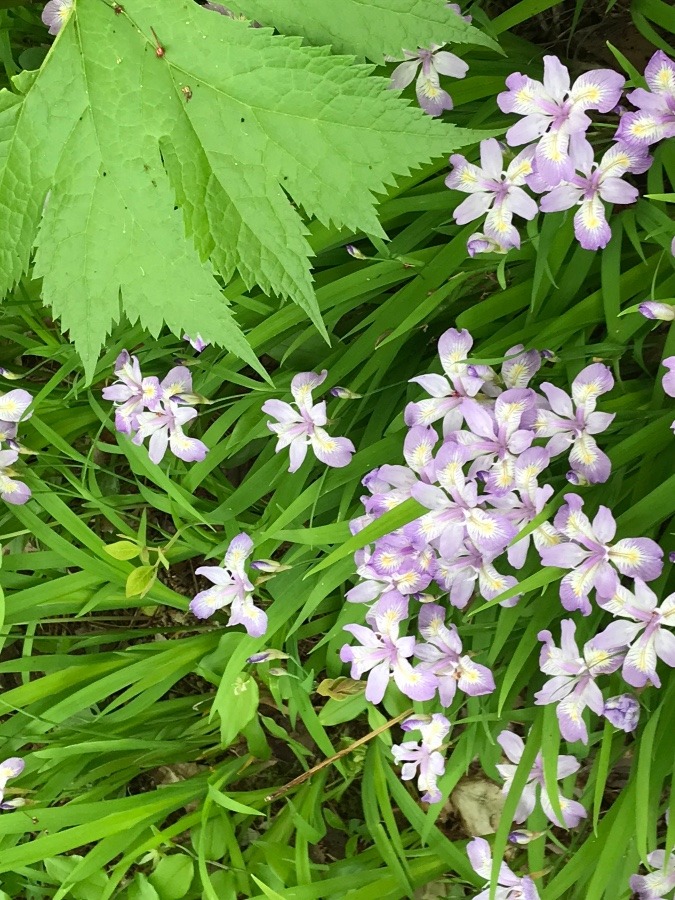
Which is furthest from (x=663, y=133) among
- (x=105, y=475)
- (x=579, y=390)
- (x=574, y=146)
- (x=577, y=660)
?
(x=105, y=475)

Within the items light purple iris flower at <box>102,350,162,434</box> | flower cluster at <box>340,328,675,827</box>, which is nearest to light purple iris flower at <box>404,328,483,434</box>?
flower cluster at <box>340,328,675,827</box>

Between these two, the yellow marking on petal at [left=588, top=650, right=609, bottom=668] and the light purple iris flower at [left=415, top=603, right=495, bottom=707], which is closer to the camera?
the yellow marking on petal at [left=588, top=650, right=609, bottom=668]

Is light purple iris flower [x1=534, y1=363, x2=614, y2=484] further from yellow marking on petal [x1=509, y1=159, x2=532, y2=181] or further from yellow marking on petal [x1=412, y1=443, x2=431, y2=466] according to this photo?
yellow marking on petal [x1=509, y1=159, x2=532, y2=181]

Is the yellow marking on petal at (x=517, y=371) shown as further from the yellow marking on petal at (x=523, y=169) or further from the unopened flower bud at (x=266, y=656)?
the unopened flower bud at (x=266, y=656)

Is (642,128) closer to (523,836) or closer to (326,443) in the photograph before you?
(326,443)

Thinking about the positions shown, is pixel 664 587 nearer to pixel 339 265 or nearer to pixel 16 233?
pixel 339 265

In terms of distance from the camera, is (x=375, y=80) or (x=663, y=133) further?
(x=663, y=133)
